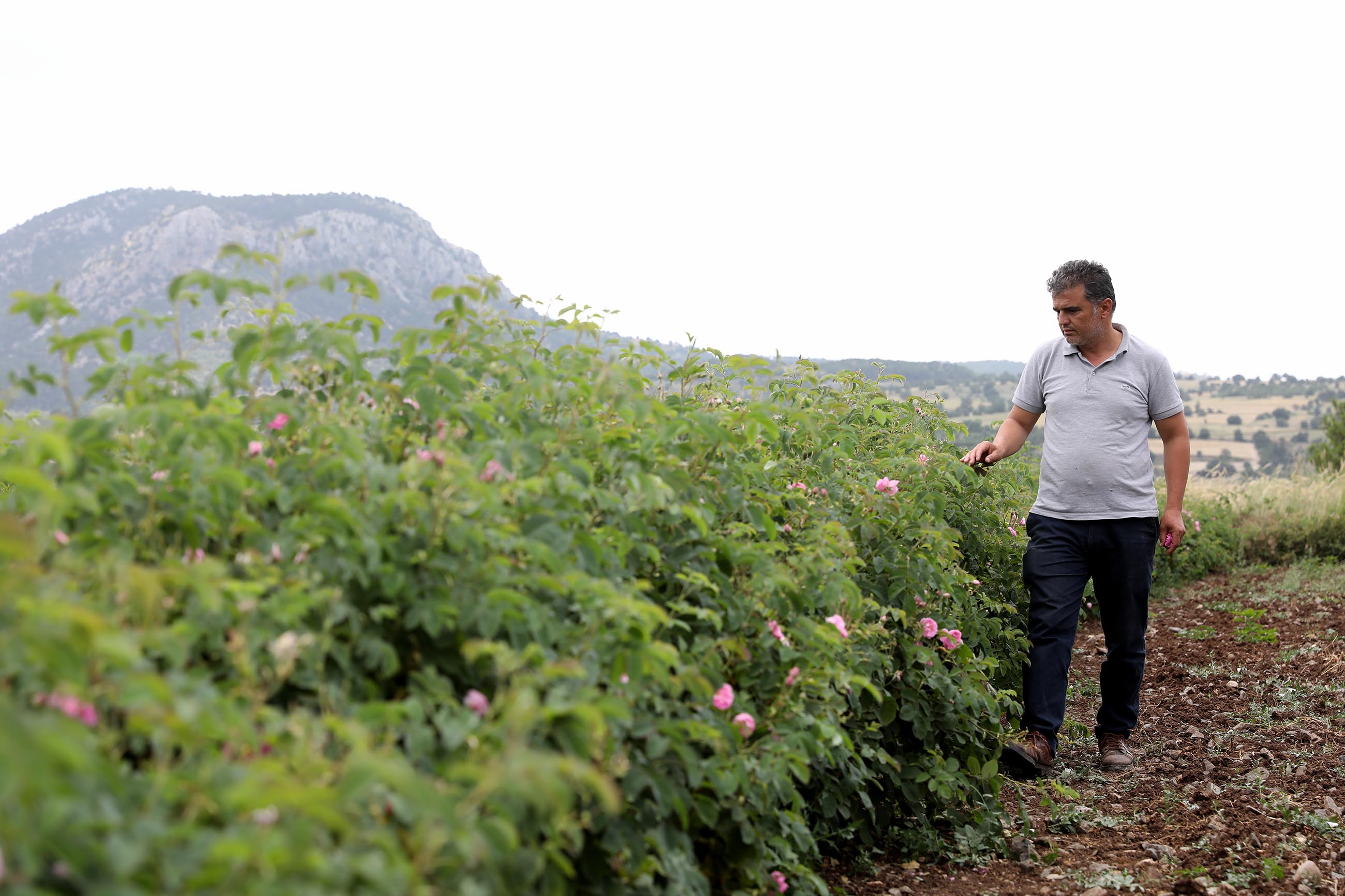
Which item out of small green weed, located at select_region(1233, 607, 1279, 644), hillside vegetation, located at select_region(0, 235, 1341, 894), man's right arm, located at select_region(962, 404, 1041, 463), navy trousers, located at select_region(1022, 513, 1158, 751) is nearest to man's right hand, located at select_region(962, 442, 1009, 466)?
man's right arm, located at select_region(962, 404, 1041, 463)

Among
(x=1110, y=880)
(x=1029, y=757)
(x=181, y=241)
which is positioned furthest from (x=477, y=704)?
(x=181, y=241)

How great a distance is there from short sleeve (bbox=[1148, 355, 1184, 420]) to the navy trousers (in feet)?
1.54

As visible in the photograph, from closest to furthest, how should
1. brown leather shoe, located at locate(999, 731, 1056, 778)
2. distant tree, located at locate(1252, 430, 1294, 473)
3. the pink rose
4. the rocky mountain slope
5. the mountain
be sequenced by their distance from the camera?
the pink rose → brown leather shoe, located at locate(999, 731, 1056, 778) → distant tree, located at locate(1252, 430, 1294, 473) → the mountain → the rocky mountain slope

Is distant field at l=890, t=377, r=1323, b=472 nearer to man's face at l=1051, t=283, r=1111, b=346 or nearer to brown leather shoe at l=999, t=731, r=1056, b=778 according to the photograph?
man's face at l=1051, t=283, r=1111, b=346

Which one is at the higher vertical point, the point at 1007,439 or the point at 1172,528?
the point at 1007,439

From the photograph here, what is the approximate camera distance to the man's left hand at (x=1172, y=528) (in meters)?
4.28

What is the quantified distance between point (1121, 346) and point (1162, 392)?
26 centimetres

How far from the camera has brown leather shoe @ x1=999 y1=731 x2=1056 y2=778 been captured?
4.09 meters

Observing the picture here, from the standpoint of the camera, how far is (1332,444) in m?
16.5

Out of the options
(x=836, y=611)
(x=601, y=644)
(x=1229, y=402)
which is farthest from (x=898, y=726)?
(x=1229, y=402)

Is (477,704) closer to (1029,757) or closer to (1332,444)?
(1029,757)

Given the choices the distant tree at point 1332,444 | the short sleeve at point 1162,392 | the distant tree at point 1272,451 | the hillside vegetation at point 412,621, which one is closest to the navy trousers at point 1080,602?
the short sleeve at point 1162,392

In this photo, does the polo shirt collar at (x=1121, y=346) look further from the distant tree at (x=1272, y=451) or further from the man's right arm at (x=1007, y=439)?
the distant tree at (x=1272, y=451)

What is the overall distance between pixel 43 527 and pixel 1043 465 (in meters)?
Result: 4.00
